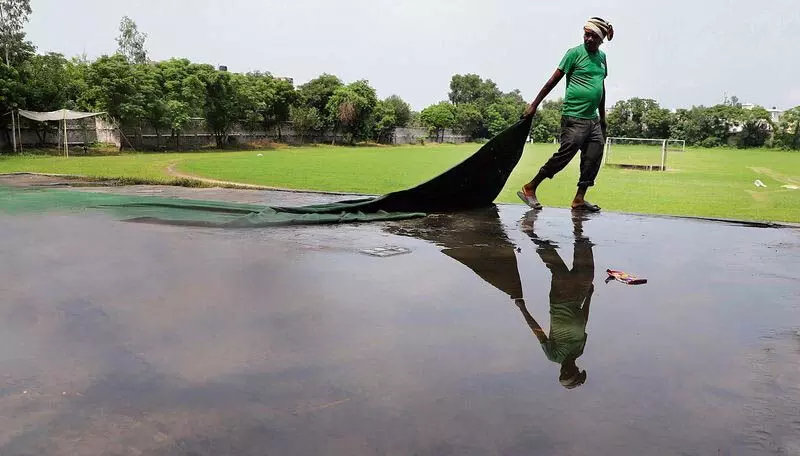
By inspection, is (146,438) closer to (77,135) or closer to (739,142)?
(77,135)

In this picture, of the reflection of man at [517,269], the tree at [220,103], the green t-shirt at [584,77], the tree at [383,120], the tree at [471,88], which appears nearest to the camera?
the reflection of man at [517,269]

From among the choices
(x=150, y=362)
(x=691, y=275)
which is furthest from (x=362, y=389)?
(x=691, y=275)

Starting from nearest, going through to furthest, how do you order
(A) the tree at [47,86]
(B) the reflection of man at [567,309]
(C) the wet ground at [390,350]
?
1. (C) the wet ground at [390,350]
2. (B) the reflection of man at [567,309]
3. (A) the tree at [47,86]

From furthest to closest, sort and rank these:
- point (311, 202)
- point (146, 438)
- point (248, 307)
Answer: point (311, 202) < point (248, 307) < point (146, 438)

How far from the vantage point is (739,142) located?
189 feet

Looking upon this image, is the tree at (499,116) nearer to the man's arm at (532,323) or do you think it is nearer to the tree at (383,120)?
the tree at (383,120)

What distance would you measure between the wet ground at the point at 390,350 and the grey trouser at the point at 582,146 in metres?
2.08

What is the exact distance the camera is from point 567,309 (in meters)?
3.22

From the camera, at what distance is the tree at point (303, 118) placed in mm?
47281

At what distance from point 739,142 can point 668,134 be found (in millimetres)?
7311

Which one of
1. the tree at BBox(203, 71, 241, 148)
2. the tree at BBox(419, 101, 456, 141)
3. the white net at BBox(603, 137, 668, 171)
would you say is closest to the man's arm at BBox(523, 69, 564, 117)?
the white net at BBox(603, 137, 668, 171)

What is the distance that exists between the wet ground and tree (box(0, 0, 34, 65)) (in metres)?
38.5

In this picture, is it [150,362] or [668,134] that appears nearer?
[150,362]

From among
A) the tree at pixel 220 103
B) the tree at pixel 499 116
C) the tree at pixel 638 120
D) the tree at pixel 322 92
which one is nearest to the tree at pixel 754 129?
the tree at pixel 638 120
